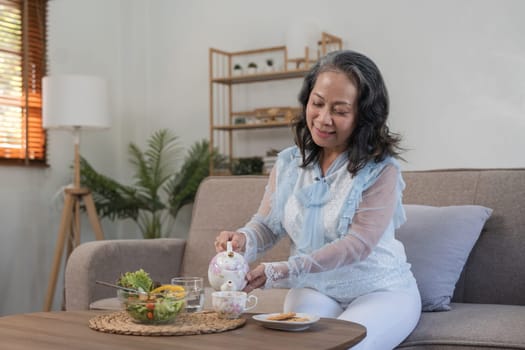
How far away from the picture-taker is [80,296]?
2582 millimetres

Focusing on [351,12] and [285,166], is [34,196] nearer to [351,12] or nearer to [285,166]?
[351,12]

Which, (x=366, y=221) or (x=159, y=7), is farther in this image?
(x=159, y=7)

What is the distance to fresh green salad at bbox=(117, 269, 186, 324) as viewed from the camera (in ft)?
5.02

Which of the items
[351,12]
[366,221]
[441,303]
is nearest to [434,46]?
[351,12]

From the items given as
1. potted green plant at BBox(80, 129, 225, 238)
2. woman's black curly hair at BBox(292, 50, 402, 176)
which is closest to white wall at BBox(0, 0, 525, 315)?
potted green plant at BBox(80, 129, 225, 238)

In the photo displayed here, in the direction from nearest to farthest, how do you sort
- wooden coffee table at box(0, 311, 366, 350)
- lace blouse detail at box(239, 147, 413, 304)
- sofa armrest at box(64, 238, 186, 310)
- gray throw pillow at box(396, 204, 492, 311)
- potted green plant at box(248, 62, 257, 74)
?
wooden coffee table at box(0, 311, 366, 350)
lace blouse detail at box(239, 147, 413, 304)
gray throw pillow at box(396, 204, 492, 311)
sofa armrest at box(64, 238, 186, 310)
potted green plant at box(248, 62, 257, 74)

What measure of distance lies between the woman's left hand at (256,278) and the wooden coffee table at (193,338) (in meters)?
0.07

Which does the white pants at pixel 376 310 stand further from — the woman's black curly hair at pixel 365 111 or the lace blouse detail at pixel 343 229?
the woman's black curly hair at pixel 365 111

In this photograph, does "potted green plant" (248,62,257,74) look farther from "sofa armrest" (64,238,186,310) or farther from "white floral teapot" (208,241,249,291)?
"white floral teapot" (208,241,249,291)


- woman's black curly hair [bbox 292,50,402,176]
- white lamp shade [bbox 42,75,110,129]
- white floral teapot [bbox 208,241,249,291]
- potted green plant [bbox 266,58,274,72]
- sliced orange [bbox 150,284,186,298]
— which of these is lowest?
sliced orange [bbox 150,284,186,298]

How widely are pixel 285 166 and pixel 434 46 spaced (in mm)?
2579

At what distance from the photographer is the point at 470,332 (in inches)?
74.8

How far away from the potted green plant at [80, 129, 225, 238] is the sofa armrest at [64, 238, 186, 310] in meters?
1.87

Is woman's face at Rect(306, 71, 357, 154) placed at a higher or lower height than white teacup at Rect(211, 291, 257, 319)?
higher
